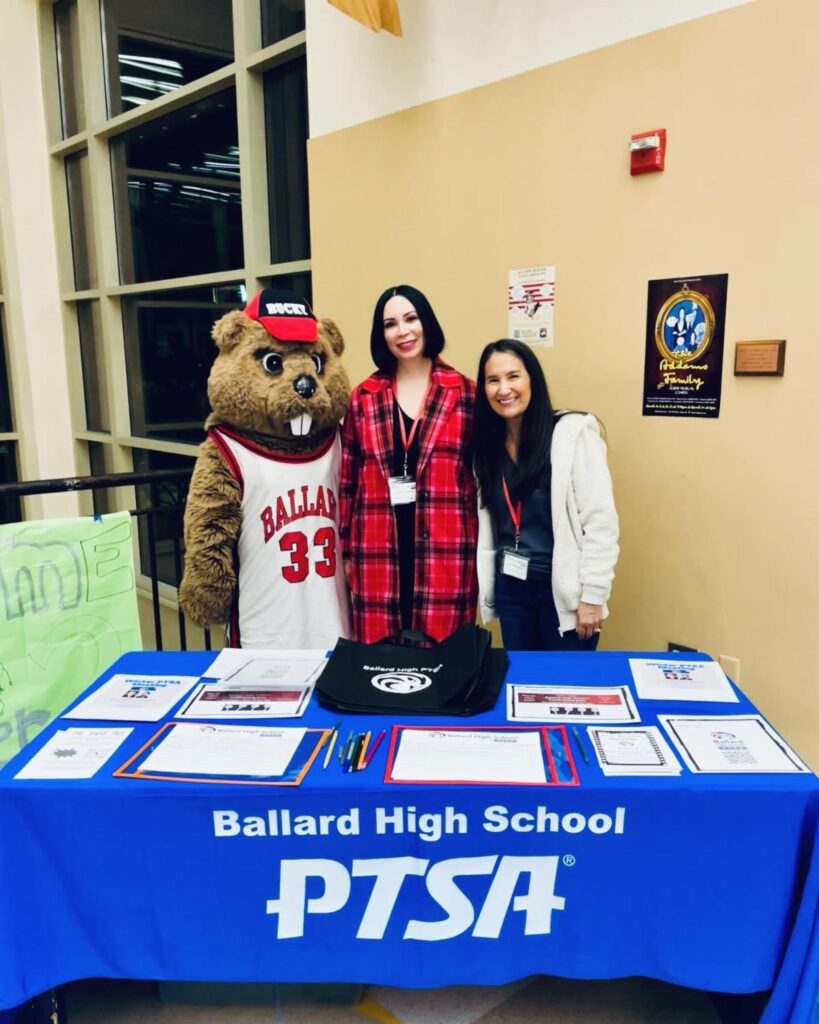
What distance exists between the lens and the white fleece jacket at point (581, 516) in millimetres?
1825

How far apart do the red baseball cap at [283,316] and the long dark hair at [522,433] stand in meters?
0.48

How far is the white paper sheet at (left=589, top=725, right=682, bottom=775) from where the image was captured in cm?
117

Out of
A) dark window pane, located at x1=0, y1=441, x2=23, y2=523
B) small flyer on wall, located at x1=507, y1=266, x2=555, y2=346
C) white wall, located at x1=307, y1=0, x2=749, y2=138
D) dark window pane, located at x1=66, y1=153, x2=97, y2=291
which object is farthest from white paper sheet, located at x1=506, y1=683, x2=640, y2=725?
dark window pane, located at x1=0, y1=441, x2=23, y2=523

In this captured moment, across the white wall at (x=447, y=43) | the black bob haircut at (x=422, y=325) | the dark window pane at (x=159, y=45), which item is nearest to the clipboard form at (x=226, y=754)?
the black bob haircut at (x=422, y=325)

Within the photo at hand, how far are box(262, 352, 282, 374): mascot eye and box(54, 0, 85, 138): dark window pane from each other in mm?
3646

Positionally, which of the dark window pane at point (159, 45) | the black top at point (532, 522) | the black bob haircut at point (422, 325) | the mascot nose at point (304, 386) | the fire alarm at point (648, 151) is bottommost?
the black top at point (532, 522)

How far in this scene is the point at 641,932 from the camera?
46.1 inches

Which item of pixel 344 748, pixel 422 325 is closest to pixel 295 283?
pixel 422 325

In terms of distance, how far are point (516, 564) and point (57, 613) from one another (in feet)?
3.83

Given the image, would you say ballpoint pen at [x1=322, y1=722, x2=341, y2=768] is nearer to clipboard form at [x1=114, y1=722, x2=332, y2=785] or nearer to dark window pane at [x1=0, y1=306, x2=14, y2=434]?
clipboard form at [x1=114, y1=722, x2=332, y2=785]

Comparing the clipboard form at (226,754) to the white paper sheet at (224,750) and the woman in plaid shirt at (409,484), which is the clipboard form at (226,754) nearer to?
the white paper sheet at (224,750)

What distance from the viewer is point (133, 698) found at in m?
1.50

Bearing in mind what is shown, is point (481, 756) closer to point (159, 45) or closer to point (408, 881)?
point (408, 881)

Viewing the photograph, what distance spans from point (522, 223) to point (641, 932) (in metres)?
1.91
